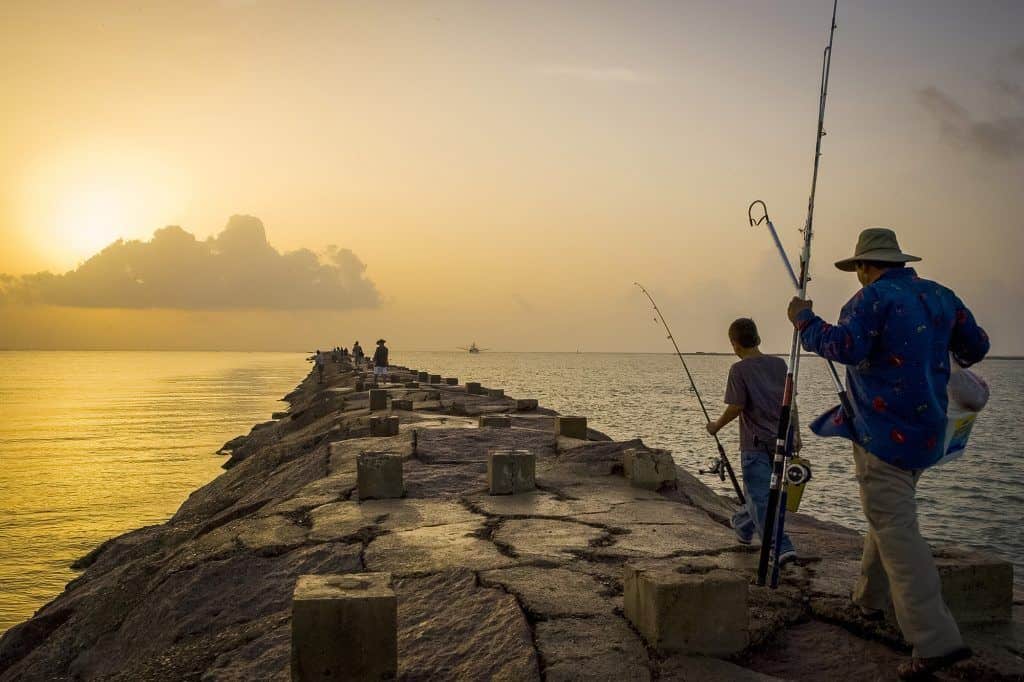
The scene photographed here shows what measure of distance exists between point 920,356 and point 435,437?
7042 millimetres

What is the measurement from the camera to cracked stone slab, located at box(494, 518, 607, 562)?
4.96m

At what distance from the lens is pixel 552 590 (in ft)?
13.8

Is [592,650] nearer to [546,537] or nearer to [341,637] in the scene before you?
[341,637]

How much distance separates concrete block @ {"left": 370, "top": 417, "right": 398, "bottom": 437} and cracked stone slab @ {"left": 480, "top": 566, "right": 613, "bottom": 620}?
20.1 feet

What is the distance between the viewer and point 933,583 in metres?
3.26

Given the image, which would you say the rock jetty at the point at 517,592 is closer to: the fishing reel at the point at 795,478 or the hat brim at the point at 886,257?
the fishing reel at the point at 795,478

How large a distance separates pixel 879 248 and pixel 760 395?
1545 millimetres

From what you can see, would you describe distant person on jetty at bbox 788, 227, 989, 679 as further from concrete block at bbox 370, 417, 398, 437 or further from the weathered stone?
concrete block at bbox 370, 417, 398, 437

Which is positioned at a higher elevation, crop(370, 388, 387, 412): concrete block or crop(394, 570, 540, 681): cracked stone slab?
crop(370, 388, 387, 412): concrete block

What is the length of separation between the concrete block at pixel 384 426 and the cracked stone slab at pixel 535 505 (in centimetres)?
376

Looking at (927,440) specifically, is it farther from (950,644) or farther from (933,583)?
(950,644)

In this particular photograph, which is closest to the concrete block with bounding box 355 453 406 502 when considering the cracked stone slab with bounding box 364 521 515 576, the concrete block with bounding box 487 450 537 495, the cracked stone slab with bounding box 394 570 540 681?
the concrete block with bounding box 487 450 537 495

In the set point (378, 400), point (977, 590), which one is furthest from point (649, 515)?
point (378, 400)

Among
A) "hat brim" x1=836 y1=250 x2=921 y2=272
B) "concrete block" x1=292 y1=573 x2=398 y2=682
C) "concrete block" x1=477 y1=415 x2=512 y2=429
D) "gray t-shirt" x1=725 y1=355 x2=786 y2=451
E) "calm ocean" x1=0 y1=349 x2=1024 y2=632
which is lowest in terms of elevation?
"calm ocean" x1=0 y1=349 x2=1024 y2=632
